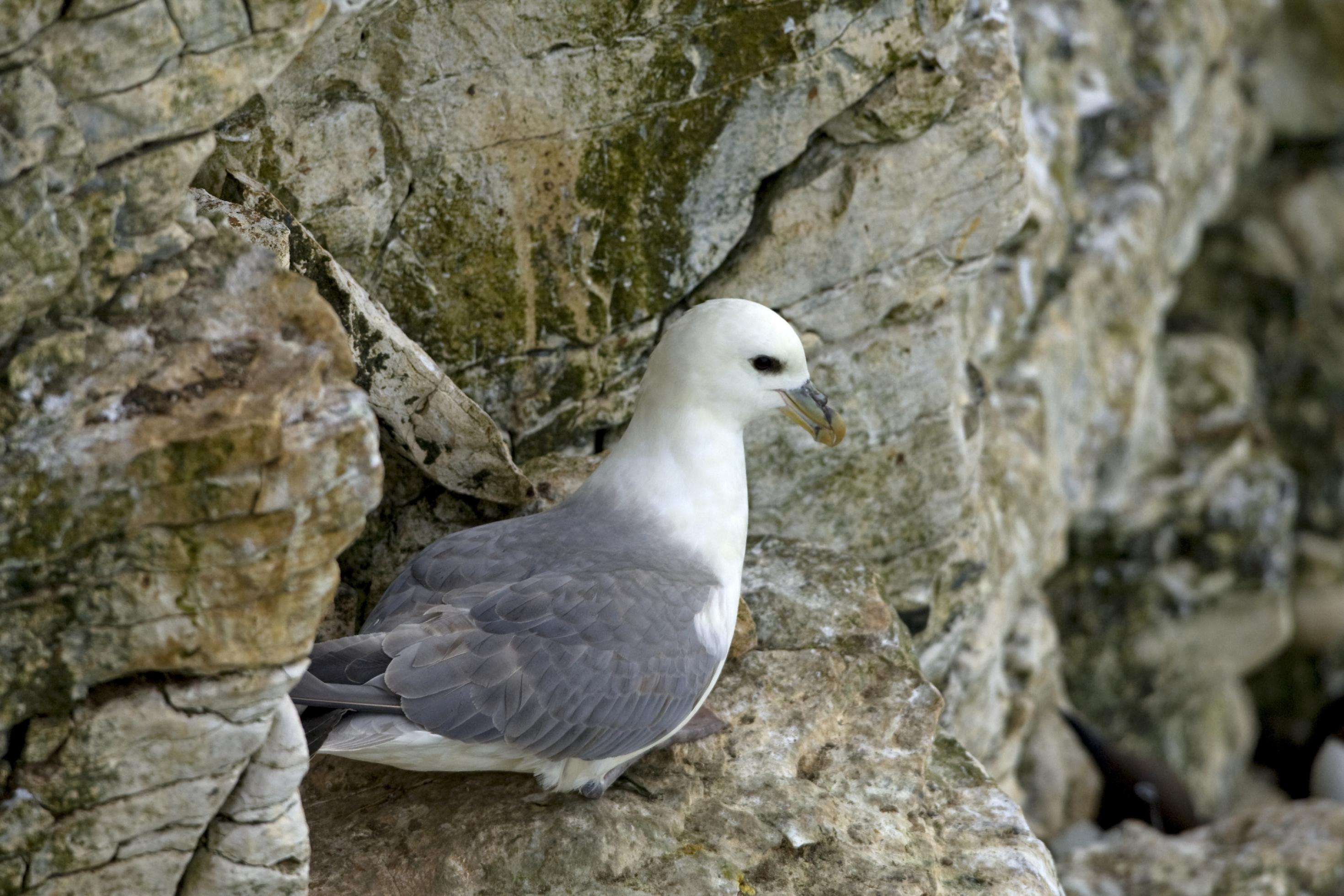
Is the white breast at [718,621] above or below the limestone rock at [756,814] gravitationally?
above

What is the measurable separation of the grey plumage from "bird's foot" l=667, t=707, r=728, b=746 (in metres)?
0.33

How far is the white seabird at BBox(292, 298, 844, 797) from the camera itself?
3.27 meters

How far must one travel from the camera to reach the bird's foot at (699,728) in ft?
12.9

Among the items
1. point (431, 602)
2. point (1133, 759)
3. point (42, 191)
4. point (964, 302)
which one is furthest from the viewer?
point (1133, 759)

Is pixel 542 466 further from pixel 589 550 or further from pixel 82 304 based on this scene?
pixel 82 304

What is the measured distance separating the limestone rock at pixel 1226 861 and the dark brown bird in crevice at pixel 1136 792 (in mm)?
671

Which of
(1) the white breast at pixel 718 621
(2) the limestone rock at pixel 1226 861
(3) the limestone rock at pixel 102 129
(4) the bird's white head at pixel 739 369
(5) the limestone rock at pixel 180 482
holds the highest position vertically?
(3) the limestone rock at pixel 102 129

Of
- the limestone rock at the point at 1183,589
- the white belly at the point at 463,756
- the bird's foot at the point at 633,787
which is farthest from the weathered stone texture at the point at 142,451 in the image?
the limestone rock at the point at 1183,589

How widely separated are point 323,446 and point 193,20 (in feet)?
2.77

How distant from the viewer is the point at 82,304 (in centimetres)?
268

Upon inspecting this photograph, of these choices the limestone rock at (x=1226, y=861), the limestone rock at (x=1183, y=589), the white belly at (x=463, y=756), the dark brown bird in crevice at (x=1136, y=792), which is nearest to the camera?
the white belly at (x=463, y=756)

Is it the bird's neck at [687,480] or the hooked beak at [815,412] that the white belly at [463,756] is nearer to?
the bird's neck at [687,480]

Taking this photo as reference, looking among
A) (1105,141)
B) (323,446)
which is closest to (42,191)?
(323,446)

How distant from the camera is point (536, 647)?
3404 millimetres
